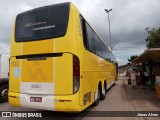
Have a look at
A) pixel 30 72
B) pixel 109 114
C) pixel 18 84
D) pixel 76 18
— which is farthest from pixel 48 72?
pixel 109 114

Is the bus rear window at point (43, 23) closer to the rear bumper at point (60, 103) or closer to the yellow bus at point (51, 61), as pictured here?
the yellow bus at point (51, 61)

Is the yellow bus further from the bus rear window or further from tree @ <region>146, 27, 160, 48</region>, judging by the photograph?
tree @ <region>146, 27, 160, 48</region>

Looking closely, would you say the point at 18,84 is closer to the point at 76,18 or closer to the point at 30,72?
the point at 30,72

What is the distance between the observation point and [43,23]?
7168mm

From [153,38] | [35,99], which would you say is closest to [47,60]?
[35,99]

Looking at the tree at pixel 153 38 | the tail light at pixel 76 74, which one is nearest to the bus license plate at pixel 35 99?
the tail light at pixel 76 74

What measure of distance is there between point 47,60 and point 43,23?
1241mm

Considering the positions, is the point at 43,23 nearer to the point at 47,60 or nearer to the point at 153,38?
the point at 47,60

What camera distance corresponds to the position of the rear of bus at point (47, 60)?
6.53m

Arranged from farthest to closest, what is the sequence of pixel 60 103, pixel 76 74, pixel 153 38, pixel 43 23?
1. pixel 153 38
2. pixel 43 23
3. pixel 76 74
4. pixel 60 103

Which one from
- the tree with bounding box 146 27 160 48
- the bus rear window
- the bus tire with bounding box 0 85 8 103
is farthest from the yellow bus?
the tree with bounding box 146 27 160 48

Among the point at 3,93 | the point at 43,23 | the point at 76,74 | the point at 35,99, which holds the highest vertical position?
the point at 43,23

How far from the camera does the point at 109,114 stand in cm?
844

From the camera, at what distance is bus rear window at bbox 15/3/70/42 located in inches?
272
